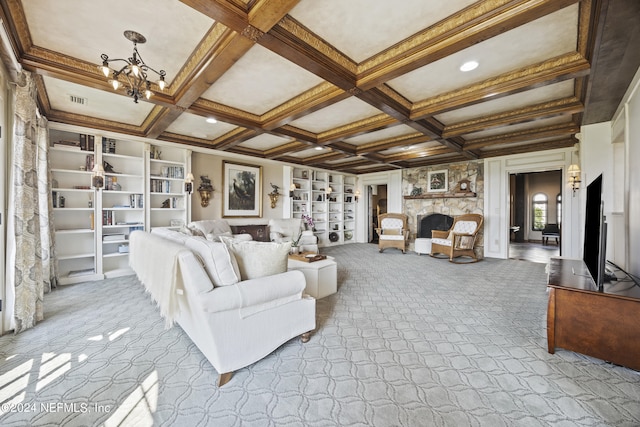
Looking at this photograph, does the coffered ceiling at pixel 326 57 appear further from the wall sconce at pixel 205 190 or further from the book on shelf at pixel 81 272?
the book on shelf at pixel 81 272

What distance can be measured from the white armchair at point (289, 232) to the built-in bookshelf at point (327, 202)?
1.13 m

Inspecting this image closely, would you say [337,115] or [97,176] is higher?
[337,115]

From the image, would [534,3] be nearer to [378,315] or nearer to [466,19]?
[466,19]

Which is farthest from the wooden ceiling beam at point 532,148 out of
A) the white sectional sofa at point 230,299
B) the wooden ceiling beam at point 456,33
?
the white sectional sofa at point 230,299

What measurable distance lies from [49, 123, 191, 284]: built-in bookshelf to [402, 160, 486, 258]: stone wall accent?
20.5 feet

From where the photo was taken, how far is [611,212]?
11.0 ft

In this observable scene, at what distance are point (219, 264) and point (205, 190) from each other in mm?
4122

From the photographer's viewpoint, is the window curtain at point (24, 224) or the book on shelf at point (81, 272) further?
the book on shelf at point (81, 272)

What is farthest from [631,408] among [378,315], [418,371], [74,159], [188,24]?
[74,159]

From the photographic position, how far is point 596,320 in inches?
75.6

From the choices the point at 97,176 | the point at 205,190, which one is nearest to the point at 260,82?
the point at 97,176

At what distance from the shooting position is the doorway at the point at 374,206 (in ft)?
30.8

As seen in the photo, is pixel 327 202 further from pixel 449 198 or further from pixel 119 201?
pixel 119 201

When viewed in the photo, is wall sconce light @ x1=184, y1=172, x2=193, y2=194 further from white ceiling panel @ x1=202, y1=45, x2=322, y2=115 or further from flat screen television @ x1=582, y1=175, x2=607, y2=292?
flat screen television @ x1=582, y1=175, x2=607, y2=292
